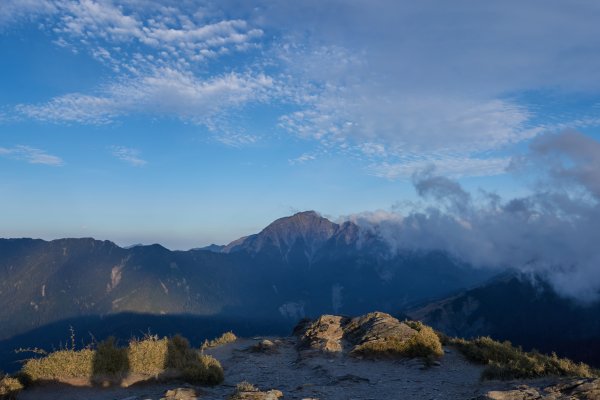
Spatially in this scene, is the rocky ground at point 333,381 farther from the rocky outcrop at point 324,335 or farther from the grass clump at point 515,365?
the grass clump at point 515,365

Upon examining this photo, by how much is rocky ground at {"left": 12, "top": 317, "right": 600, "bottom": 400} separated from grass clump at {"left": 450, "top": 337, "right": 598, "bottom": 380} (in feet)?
2.49

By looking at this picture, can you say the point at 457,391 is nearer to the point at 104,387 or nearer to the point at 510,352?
the point at 510,352

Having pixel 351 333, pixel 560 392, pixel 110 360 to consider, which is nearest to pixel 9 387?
pixel 110 360

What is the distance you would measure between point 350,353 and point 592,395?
1609cm

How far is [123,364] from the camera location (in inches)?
725

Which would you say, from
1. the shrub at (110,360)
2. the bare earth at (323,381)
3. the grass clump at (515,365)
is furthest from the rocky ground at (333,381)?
the shrub at (110,360)

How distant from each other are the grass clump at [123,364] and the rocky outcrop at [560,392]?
11.8 metres

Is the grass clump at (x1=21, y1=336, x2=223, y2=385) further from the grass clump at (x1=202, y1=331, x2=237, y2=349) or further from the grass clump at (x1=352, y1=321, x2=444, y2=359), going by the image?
the grass clump at (x1=202, y1=331, x2=237, y2=349)

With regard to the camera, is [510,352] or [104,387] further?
[510,352]

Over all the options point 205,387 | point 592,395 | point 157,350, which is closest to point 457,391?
point 592,395

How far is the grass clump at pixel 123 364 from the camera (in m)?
17.4

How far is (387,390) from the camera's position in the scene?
18.3 meters

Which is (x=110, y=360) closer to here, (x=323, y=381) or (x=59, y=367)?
(x=59, y=367)

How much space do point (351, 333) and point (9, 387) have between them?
2237 centimetres
